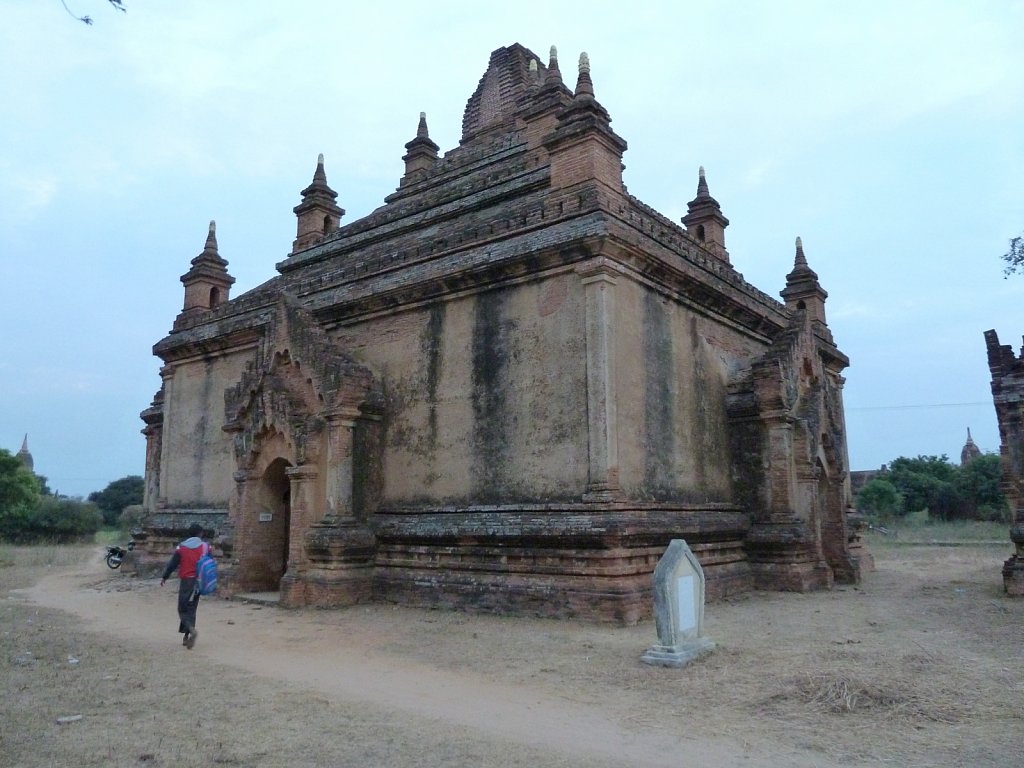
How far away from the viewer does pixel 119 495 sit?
72.7 meters

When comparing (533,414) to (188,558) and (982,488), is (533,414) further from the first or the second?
(982,488)

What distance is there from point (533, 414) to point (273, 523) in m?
6.06

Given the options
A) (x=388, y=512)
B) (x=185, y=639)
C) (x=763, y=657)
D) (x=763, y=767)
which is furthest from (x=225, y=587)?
(x=763, y=767)

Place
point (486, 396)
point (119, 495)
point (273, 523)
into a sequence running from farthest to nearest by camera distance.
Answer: point (119, 495) < point (273, 523) < point (486, 396)

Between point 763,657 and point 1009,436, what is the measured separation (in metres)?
8.95

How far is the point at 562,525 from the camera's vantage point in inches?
461

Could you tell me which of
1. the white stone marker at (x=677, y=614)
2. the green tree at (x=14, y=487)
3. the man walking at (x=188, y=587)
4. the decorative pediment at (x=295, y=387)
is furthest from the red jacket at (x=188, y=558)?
the green tree at (x=14, y=487)

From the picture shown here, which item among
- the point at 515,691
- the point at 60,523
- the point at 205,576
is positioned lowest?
the point at 515,691

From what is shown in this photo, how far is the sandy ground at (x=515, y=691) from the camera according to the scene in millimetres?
5855

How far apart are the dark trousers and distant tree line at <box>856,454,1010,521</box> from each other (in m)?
44.0

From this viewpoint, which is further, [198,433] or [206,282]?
[206,282]

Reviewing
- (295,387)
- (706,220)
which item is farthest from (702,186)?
(295,387)

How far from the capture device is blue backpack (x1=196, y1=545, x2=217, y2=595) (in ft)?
34.2

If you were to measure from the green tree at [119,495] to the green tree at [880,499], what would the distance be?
56.6 meters
